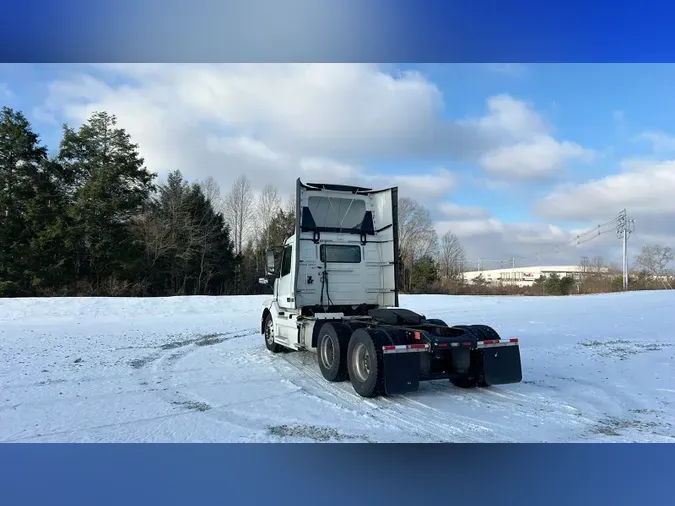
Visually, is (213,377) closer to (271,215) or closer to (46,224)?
(46,224)

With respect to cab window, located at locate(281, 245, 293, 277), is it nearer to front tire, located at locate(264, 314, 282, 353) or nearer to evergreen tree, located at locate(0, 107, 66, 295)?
front tire, located at locate(264, 314, 282, 353)

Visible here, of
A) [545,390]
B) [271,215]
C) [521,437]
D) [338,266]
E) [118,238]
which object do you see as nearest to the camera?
[521,437]

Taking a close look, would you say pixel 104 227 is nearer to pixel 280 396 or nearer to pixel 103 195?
pixel 103 195

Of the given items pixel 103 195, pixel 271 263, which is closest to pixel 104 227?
pixel 103 195

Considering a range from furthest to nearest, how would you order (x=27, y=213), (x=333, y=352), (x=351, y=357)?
1. (x=27, y=213)
2. (x=333, y=352)
3. (x=351, y=357)

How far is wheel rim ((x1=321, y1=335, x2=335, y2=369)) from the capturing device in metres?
9.05

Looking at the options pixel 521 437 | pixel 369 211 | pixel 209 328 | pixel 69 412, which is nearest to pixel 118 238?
pixel 209 328

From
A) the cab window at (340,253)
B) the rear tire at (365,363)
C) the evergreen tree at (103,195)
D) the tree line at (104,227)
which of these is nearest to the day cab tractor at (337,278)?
the cab window at (340,253)

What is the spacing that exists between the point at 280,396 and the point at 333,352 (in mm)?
1478

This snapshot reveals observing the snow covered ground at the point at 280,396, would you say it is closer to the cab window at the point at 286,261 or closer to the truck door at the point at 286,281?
the truck door at the point at 286,281

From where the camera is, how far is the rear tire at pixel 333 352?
8656 millimetres

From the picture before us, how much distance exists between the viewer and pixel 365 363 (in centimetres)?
796

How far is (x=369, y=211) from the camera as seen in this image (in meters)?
11.7

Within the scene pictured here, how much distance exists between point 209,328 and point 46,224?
966 inches
